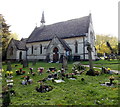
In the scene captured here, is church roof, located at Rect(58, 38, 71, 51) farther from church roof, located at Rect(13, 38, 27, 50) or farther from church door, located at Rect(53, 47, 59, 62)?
church roof, located at Rect(13, 38, 27, 50)

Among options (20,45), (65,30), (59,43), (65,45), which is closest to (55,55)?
(59,43)

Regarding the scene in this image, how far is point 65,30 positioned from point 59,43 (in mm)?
5428

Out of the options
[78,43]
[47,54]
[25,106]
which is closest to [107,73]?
[25,106]

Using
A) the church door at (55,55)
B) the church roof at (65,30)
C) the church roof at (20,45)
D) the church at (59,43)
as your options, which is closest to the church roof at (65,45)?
the church at (59,43)

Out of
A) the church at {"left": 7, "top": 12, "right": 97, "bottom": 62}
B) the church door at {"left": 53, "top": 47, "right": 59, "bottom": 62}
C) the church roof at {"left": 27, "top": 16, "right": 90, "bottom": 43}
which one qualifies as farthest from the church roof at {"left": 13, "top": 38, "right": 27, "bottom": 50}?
the church door at {"left": 53, "top": 47, "right": 59, "bottom": 62}

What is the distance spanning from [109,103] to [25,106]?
136 inches

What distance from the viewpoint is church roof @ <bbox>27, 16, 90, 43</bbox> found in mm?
26281

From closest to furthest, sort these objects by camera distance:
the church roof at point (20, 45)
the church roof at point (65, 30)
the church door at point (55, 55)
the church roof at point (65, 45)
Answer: the church roof at point (65, 45) < the church roof at point (65, 30) < the church door at point (55, 55) < the church roof at point (20, 45)

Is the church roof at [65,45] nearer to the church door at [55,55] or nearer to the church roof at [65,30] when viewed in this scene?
the church roof at [65,30]

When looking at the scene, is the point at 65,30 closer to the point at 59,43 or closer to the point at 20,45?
the point at 59,43

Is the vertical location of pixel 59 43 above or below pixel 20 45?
below

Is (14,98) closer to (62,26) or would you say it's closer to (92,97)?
(92,97)

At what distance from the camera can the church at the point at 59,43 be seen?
2530 cm

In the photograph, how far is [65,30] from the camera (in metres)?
29.0
